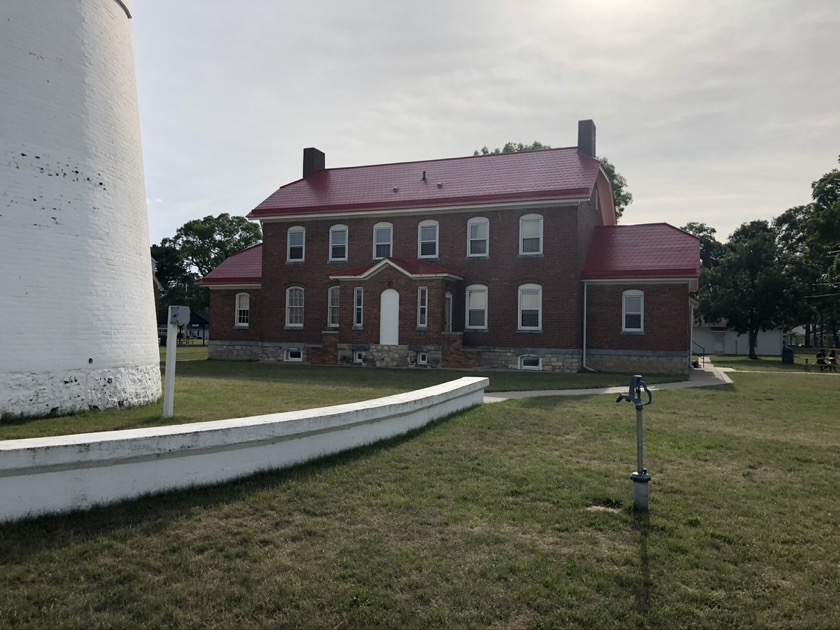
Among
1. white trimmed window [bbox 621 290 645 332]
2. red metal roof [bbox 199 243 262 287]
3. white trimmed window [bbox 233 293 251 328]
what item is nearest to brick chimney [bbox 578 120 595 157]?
white trimmed window [bbox 621 290 645 332]

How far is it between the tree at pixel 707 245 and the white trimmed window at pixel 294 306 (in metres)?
55.0

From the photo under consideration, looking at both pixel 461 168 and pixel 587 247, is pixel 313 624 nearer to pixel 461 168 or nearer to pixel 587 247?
pixel 587 247

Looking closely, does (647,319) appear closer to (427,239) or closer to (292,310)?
(427,239)

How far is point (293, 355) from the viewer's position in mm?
28703

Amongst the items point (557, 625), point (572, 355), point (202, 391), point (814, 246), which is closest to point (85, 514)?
point (557, 625)

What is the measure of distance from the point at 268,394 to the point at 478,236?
48.1ft

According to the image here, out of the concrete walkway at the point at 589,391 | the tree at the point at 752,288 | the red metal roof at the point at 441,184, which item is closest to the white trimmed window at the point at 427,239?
the red metal roof at the point at 441,184

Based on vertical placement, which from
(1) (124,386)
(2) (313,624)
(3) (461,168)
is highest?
(3) (461,168)

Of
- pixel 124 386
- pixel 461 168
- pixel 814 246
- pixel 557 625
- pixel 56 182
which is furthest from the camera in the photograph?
pixel 814 246

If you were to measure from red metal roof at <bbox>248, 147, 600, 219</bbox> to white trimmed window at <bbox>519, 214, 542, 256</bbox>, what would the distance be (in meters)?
0.85

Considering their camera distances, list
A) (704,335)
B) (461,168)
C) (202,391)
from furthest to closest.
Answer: (704,335) → (461,168) → (202,391)

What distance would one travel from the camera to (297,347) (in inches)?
1119

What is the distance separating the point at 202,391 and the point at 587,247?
17.4 m

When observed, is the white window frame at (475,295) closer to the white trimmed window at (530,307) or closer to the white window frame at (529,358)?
the white trimmed window at (530,307)
